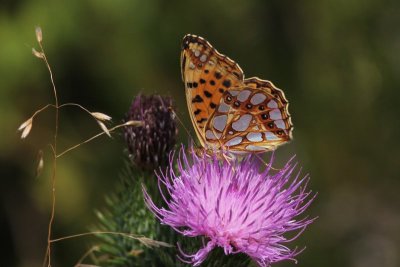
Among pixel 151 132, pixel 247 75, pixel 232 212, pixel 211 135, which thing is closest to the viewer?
pixel 232 212

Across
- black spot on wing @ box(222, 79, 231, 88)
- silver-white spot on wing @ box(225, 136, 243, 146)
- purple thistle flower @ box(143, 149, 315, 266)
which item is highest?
black spot on wing @ box(222, 79, 231, 88)

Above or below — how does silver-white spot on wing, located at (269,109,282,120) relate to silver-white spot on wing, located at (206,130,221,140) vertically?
above

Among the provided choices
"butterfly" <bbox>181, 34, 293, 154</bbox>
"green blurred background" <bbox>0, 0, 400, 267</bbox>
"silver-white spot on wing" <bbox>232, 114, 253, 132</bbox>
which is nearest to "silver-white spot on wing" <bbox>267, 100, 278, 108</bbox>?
"butterfly" <bbox>181, 34, 293, 154</bbox>

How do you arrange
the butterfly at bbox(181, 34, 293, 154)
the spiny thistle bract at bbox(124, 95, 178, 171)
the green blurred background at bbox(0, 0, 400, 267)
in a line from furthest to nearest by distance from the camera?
the green blurred background at bbox(0, 0, 400, 267), the spiny thistle bract at bbox(124, 95, 178, 171), the butterfly at bbox(181, 34, 293, 154)

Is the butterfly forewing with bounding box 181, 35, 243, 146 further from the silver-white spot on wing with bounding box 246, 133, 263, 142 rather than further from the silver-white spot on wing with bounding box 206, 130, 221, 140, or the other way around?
the silver-white spot on wing with bounding box 246, 133, 263, 142

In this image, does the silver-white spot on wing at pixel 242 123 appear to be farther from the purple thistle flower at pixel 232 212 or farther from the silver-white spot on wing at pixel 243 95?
the purple thistle flower at pixel 232 212

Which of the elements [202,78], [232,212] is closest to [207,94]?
[202,78]

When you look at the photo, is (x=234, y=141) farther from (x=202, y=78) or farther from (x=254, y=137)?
(x=202, y=78)

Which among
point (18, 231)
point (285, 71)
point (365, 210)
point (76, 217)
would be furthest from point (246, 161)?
point (365, 210)
